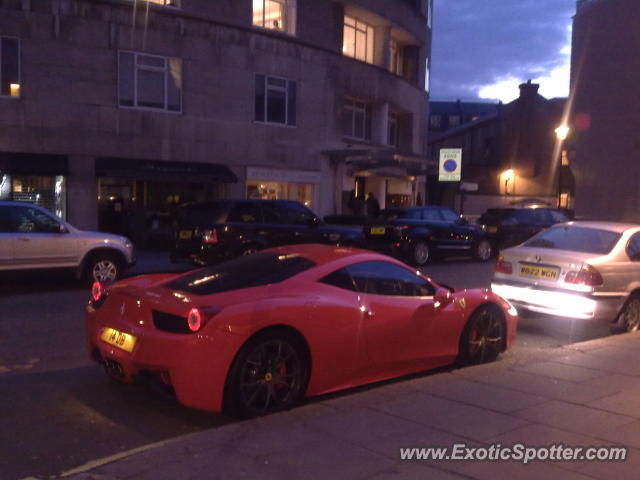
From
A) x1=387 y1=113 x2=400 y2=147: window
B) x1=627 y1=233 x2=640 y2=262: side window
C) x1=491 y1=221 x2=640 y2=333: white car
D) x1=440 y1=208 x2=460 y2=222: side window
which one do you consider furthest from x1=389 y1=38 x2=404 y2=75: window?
x1=627 y1=233 x2=640 y2=262: side window

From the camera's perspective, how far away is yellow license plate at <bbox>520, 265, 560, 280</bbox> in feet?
29.3

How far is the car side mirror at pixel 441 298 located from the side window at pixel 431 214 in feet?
38.9

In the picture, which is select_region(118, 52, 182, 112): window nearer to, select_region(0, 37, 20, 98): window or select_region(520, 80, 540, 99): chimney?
select_region(0, 37, 20, 98): window

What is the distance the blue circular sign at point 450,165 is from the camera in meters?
25.9

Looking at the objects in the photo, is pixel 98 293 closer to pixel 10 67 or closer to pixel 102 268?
pixel 102 268

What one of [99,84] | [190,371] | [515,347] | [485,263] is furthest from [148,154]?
[190,371]

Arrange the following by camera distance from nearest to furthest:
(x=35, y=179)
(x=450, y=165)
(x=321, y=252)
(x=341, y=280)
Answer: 1. (x=341, y=280)
2. (x=321, y=252)
3. (x=35, y=179)
4. (x=450, y=165)

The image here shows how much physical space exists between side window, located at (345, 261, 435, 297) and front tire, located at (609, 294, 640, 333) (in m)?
3.81

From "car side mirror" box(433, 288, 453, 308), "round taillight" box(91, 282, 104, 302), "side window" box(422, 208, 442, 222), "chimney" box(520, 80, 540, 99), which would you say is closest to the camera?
"round taillight" box(91, 282, 104, 302)

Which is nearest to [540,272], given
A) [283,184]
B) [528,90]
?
[283,184]

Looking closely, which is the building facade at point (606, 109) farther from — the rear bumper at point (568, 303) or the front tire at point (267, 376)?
the front tire at point (267, 376)

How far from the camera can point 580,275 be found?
28.4 ft

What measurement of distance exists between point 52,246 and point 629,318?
955 centimetres

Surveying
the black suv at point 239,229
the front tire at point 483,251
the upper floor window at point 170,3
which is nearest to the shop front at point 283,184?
the upper floor window at point 170,3
